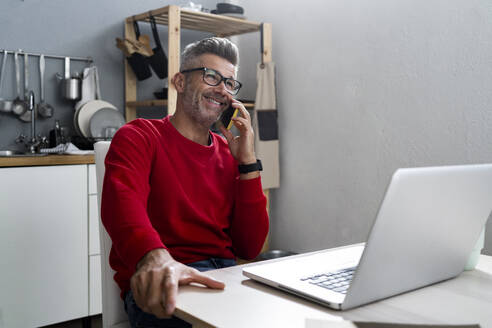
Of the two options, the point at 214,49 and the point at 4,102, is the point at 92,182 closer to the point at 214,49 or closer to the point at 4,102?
the point at 4,102

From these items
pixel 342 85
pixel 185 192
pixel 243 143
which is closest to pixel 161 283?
pixel 185 192

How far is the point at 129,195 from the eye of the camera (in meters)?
1.10

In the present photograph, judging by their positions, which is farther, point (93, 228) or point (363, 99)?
point (363, 99)

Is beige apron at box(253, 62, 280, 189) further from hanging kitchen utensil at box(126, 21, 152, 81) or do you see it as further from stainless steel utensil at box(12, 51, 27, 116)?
stainless steel utensil at box(12, 51, 27, 116)

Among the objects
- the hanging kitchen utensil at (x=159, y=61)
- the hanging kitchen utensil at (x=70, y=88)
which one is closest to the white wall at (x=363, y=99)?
the hanging kitchen utensil at (x=159, y=61)

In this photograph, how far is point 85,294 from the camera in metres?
2.42

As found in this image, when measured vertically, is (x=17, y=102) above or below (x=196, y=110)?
above

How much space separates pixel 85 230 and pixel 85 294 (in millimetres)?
307

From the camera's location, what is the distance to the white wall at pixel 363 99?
2.33m

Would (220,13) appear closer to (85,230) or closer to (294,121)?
(294,121)

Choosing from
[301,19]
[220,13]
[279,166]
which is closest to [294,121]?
[279,166]

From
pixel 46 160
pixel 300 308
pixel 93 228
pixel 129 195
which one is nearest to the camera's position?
pixel 300 308

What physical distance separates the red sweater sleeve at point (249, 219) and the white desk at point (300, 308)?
1.77ft

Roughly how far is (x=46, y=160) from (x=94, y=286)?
652mm
